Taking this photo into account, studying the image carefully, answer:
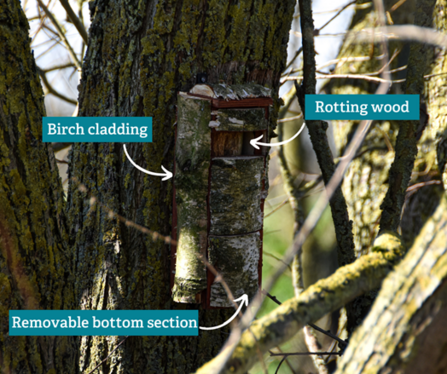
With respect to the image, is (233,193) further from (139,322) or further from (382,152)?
(382,152)

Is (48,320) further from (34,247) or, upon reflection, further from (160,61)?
(160,61)

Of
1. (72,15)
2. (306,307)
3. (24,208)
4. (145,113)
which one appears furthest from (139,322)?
(72,15)

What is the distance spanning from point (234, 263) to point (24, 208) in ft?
2.19

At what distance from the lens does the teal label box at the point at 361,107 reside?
1.79 metres

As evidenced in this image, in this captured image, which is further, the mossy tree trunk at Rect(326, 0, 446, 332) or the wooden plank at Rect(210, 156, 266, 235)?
the mossy tree trunk at Rect(326, 0, 446, 332)

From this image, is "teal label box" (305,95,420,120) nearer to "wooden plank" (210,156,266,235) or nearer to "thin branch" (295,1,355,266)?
"thin branch" (295,1,355,266)

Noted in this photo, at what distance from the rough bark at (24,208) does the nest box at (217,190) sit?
1.33ft

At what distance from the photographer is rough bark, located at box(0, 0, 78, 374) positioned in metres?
1.07

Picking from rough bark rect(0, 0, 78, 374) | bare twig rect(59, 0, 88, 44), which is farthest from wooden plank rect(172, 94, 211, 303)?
bare twig rect(59, 0, 88, 44)

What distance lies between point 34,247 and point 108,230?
42 centimetres

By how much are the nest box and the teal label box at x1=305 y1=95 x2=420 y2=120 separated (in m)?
0.48

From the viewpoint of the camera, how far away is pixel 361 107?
2029mm

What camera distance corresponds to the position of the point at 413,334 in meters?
0.66

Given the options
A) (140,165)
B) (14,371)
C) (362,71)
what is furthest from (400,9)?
(14,371)
